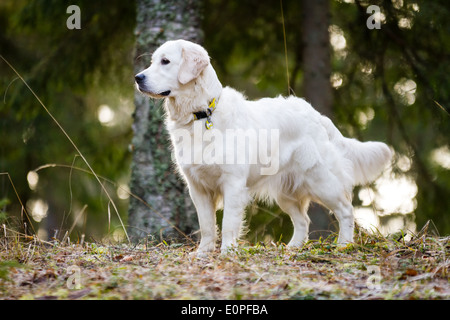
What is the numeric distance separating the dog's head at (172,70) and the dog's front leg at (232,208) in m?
0.81

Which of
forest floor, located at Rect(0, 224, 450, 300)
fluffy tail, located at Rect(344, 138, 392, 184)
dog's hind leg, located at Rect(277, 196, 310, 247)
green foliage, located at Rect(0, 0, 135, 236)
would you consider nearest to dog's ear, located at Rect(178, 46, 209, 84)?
forest floor, located at Rect(0, 224, 450, 300)

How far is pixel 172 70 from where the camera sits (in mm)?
3949

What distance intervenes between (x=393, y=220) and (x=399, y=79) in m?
1.89

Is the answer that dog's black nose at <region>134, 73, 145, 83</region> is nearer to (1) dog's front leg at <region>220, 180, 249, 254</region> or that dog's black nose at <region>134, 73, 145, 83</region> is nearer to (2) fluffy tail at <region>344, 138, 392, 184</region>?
(1) dog's front leg at <region>220, 180, 249, 254</region>

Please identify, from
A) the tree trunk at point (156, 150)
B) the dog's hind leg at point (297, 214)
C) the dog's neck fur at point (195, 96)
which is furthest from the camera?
the tree trunk at point (156, 150)

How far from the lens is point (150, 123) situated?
538 cm

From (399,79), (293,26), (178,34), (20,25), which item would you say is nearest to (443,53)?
(399,79)

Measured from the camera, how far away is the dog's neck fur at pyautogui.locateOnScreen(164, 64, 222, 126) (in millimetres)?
4000

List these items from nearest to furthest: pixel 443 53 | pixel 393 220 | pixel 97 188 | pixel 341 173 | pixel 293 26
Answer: pixel 341 173, pixel 443 53, pixel 293 26, pixel 393 220, pixel 97 188

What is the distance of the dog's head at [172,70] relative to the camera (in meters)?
3.90

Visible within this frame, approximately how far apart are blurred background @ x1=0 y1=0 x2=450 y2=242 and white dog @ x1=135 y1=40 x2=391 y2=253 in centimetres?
117

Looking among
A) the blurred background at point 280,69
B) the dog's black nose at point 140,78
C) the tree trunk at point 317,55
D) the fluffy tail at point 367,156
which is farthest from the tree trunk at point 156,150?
the fluffy tail at point 367,156

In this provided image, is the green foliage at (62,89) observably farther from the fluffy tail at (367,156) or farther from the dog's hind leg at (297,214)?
the fluffy tail at (367,156)
